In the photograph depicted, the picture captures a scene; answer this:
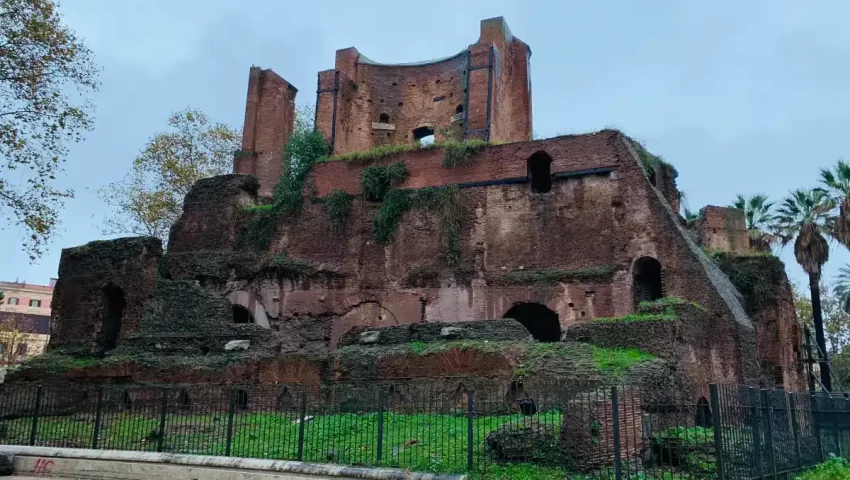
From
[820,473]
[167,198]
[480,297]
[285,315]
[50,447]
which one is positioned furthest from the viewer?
[167,198]

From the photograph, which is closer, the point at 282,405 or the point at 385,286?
the point at 282,405

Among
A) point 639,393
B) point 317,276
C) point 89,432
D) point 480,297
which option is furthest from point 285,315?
point 639,393

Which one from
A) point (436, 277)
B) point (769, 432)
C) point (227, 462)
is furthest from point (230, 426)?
point (436, 277)

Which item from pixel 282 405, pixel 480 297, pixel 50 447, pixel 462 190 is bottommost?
pixel 50 447

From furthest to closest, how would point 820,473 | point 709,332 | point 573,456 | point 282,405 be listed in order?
point 709,332 < point 282,405 < point 820,473 < point 573,456

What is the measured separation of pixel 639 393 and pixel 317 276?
12616 millimetres

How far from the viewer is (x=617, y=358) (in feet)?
44.3

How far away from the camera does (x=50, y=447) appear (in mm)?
11430

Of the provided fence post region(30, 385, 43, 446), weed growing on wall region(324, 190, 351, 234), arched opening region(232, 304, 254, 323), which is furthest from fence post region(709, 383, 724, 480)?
arched opening region(232, 304, 254, 323)

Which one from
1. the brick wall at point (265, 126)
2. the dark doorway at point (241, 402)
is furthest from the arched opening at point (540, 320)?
the brick wall at point (265, 126)

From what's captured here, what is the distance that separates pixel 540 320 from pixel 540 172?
4.07 metres

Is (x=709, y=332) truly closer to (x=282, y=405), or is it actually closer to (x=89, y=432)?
(x=282, y=405)

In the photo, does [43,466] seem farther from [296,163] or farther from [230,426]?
[296,163]

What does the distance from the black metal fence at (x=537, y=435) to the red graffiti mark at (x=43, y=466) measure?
2.32ft
